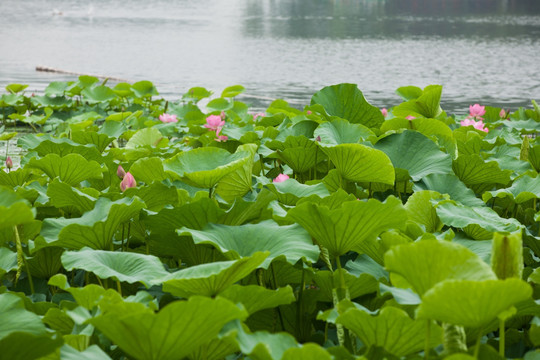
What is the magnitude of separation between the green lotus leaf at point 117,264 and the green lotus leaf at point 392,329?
263 millimetres

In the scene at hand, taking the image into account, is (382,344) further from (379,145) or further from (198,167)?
(379,145)

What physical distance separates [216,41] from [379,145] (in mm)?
17598

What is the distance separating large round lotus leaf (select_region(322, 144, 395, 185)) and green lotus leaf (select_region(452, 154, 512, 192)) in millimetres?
275

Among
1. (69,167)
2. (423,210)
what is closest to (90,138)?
(69,167)

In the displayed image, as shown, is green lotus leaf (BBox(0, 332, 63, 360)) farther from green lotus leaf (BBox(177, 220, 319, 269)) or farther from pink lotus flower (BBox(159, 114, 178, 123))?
pink lotus flower (BBox(159, 114, 178, 123))

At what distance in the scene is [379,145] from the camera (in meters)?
1.37

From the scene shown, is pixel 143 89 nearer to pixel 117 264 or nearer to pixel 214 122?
pixel 214 122

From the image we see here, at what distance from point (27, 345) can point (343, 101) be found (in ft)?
4.08

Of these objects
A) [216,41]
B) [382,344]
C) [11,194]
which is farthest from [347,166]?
[216,41]

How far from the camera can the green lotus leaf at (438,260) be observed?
66 cm

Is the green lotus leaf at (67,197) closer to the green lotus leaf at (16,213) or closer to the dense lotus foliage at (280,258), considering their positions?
the dense lotus foliage at (280,258)

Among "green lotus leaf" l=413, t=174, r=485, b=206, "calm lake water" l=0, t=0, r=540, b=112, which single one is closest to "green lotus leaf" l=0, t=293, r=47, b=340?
"green lotus leaf" l=413, t=174, r=485, b=206

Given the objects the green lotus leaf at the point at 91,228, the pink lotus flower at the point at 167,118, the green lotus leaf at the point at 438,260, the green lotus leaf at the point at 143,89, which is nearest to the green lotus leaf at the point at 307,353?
the green lotus leaf at the point at 438,260

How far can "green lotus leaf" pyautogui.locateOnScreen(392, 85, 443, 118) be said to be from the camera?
1.88 m
